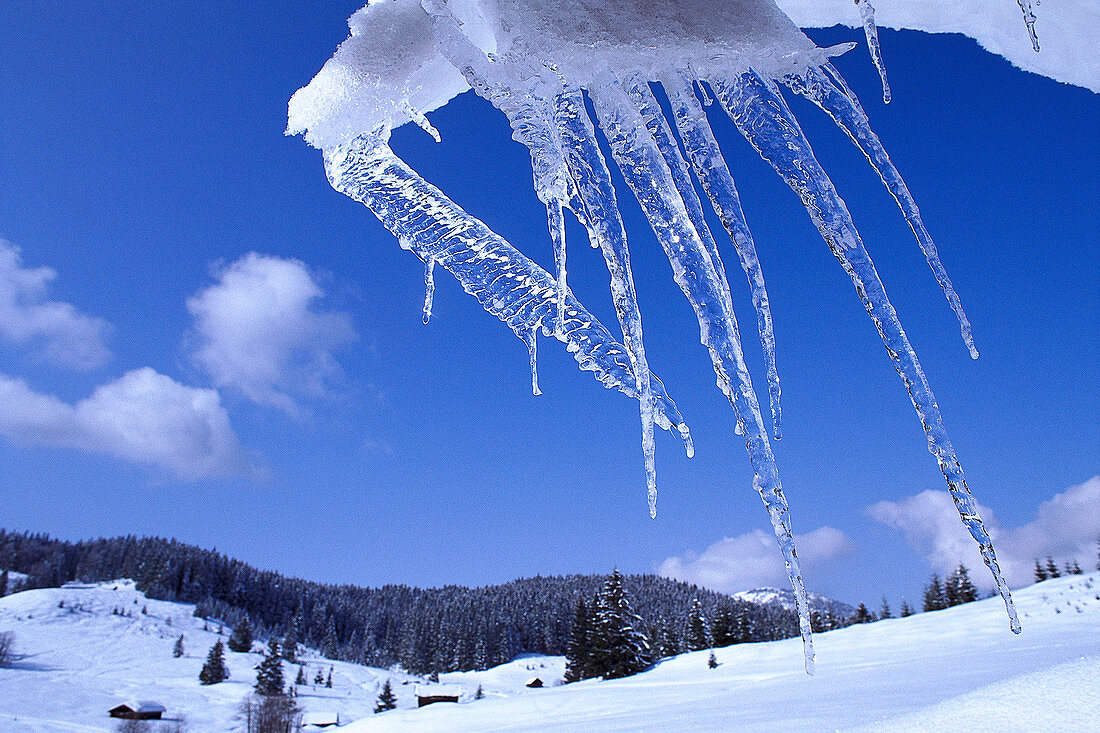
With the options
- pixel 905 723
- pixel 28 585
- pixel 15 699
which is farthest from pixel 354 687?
pixel 905 723

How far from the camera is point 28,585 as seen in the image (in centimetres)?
8312

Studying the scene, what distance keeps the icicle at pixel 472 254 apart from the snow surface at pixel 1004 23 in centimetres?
167

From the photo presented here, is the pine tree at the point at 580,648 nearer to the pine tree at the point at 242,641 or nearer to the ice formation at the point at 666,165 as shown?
the ice formation at the point at 666,165

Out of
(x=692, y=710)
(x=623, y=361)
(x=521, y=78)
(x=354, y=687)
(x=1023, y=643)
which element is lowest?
(x=354, y=687)

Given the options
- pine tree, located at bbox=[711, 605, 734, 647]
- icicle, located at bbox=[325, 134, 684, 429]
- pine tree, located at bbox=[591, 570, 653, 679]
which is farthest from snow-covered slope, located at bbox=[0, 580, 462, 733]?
icicle, located at bbox=[325, 134, 684, 429]

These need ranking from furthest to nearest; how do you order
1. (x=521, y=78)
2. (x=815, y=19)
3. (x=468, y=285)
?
(x=815, y=19)
(x=468, y=285)
(x=521, y=78)

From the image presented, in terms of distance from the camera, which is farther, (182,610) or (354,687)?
(182,610)

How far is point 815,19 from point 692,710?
363 inches

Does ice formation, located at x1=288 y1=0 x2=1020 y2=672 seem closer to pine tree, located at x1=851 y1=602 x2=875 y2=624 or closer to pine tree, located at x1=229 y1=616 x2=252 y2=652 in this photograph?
pine tree, located at x1=851 y1=602 x2=875 y2=624

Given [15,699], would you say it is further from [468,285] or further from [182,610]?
[468,285]

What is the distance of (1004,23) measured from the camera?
2.95 m

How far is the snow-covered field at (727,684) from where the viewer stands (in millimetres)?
2658

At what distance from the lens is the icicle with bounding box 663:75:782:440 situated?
5.97 feet

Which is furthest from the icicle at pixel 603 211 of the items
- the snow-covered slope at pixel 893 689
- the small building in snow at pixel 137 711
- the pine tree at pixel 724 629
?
the small building in snow at pixel 137 711
